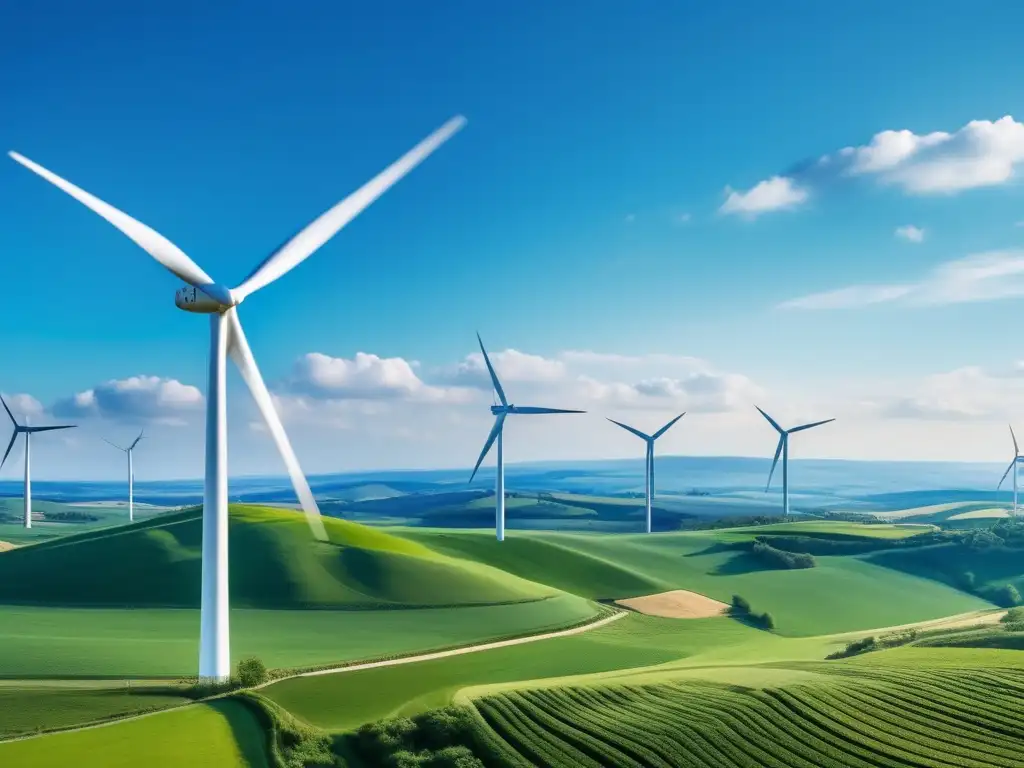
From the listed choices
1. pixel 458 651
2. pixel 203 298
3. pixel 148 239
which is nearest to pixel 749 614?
pixel 458 651

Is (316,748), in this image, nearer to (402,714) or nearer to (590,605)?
(402,714)

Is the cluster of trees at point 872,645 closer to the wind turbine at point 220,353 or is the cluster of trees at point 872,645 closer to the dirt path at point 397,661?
the dirt path at point 397,661

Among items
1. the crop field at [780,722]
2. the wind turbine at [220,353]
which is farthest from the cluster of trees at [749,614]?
the wind turbine at [220,353]

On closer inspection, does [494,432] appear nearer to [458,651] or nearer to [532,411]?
[532,411]

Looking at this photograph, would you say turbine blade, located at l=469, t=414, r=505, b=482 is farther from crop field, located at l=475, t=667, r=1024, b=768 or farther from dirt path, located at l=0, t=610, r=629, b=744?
crop field, located at l=475, t=667, r=1024, b=768

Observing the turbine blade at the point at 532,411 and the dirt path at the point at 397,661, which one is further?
the turbine blade at the point at 532,411

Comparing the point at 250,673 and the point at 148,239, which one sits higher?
the point at 148,239

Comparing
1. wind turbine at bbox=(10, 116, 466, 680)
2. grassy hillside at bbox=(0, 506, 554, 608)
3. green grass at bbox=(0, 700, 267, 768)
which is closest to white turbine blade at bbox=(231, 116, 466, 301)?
wind turbine at bbox=(10, 116, 466, 680)

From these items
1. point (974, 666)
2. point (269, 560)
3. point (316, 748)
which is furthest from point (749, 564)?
point (316, 748)
